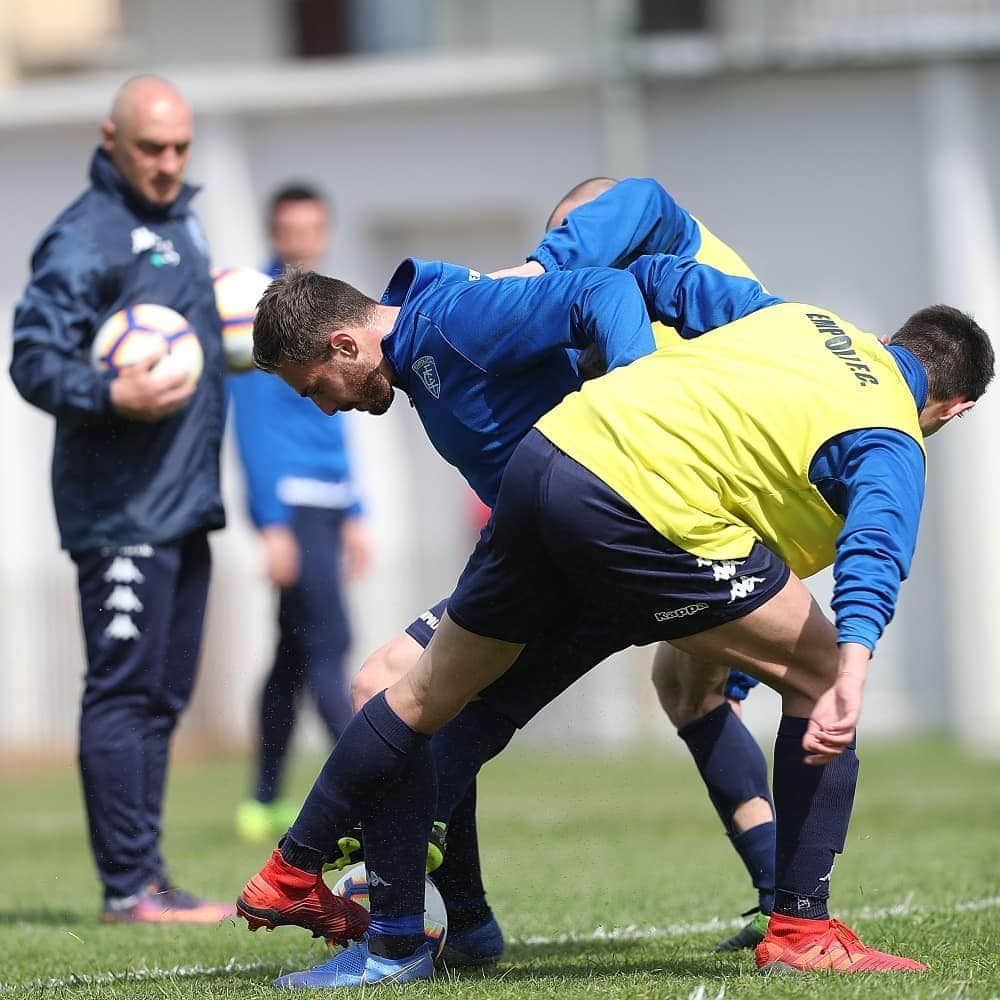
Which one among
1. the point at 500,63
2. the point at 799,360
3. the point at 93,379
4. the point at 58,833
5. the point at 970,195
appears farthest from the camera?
the point at 500,63

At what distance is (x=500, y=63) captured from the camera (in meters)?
17.1

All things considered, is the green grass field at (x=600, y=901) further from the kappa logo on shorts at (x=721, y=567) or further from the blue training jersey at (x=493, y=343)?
the blue training jersey at (x=493, y=343)

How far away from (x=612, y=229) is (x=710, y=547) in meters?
1.10

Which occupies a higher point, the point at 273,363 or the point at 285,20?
the point at 285,20

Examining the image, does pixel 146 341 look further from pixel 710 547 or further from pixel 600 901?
pixel 710 547

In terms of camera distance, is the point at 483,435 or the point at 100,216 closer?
the point at 483,435

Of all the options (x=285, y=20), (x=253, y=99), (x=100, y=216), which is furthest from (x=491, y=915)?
(x=285, y=20)

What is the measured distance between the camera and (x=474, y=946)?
5.18 m

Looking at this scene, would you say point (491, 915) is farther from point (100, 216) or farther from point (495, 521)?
point (100, 216)

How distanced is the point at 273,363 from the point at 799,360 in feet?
4.38

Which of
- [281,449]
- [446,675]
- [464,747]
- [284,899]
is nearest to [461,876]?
[464,747]

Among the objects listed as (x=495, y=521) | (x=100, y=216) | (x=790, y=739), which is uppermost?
(x=100, y=216)

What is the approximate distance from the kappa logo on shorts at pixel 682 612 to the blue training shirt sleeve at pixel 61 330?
2548mm

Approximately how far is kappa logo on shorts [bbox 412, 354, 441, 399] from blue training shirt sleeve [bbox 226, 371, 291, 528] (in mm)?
4260
